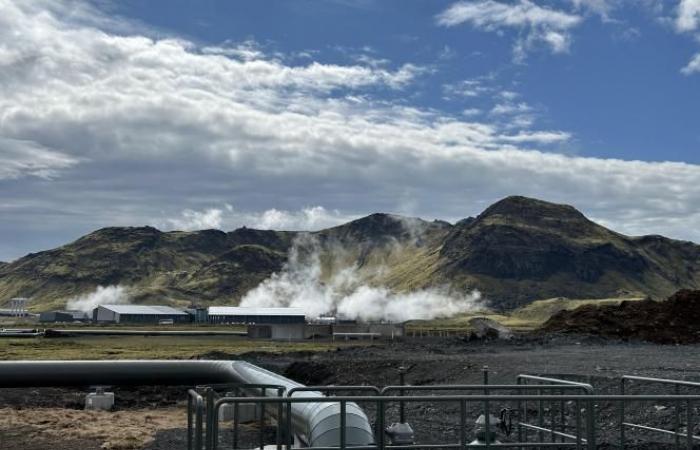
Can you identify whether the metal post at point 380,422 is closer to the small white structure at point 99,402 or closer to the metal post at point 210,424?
the metal post at point 210,424

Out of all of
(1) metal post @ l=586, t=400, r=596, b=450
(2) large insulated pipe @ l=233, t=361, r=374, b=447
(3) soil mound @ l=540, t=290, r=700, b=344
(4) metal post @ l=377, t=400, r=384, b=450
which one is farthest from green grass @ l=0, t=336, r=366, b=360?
(1) metal post @ l=586, t=400, r=596, b=450

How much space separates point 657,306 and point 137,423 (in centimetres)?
3811

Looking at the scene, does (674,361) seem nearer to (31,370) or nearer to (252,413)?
→ (252,413)

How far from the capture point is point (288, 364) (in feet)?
131

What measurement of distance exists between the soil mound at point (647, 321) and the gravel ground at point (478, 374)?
4.07 m

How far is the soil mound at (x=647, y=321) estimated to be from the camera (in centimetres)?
4688

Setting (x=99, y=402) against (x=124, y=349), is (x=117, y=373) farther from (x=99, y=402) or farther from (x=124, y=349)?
(x=124, y=349)

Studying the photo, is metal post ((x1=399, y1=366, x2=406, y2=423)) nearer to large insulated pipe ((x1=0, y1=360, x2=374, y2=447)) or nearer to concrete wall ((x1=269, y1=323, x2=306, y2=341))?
large insulated pipe ((x1=0, y1=360, x2=374, y2=447))

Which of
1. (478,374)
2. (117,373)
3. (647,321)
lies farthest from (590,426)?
(647,321)

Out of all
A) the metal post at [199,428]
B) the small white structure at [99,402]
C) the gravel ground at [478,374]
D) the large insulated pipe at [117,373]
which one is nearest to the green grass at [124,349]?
the gravel ground at [478,374]

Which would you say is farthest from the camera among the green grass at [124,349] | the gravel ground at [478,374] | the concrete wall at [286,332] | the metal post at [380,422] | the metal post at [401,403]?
the concrete wall at [286,332]

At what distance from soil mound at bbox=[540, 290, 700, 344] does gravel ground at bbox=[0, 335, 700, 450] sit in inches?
160

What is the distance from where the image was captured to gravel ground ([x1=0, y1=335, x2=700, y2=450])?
1944cm

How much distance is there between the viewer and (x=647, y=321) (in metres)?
49.9
